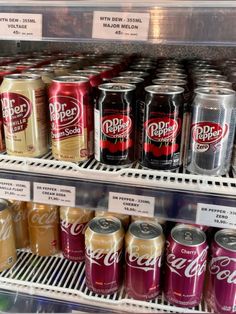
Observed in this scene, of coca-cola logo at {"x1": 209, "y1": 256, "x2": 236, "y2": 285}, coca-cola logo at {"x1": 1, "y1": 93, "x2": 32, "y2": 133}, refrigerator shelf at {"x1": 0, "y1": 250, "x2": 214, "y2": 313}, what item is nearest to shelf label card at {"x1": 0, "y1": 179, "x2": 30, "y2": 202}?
coca-cola logo at {"x1": 1, "y1": 93, "x2": 32, "y2": 133}

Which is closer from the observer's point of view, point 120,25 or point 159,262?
point 120,25

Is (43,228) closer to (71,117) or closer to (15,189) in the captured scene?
(15,189)

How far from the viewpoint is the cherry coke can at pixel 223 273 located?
931 mm

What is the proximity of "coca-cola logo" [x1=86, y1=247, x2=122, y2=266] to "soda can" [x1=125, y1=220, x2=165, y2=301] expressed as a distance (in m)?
0.03

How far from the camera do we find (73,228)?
1.13 metres

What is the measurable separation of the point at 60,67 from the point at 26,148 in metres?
0.37

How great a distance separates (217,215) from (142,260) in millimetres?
281

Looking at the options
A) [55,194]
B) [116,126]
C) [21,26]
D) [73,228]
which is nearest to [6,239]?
[73,228]

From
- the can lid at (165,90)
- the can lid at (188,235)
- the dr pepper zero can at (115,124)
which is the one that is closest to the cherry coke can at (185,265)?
the can lid at (188,235)

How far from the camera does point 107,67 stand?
1173 millimetres

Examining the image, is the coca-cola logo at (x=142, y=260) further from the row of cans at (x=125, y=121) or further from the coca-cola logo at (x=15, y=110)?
the coca-cola logo at (x=15, y=110)

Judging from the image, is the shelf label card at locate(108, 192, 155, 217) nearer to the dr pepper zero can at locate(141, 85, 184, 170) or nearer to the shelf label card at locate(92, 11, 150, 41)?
the dr pepper zero can at locate(141, 85, 184, 170)

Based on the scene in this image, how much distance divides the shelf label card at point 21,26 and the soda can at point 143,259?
59 centimetres

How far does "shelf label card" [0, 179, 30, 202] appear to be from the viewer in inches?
36.0
